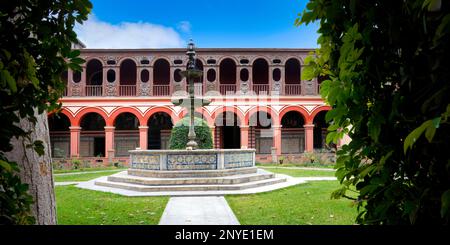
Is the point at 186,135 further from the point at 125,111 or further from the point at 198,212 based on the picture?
the point at 125,111

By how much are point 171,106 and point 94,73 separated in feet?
25.3

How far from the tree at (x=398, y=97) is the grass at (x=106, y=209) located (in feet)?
15.6

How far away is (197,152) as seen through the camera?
10.9 metres

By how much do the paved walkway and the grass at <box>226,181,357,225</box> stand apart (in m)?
0.24

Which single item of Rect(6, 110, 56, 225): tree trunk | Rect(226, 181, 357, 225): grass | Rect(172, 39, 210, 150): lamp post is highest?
Rect(172, 39, 210, 150): lamp post

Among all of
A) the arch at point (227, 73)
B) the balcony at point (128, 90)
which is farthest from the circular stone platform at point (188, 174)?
the arch at point (227, 73)

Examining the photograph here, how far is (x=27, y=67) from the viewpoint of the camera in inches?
63.2

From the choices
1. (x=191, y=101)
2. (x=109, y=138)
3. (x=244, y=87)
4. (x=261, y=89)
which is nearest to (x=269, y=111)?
(x=261, y=89)

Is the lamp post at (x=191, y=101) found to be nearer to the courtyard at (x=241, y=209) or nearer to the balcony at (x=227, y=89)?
the courtyard at (x=241, y=209)

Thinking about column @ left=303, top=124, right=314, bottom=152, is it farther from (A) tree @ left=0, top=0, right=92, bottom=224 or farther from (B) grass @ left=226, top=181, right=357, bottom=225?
(A) tree @ left=0, top=0, right=92, bottom=224

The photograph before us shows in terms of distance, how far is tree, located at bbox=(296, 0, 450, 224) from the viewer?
1.23 meters

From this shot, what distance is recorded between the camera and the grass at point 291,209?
588cm

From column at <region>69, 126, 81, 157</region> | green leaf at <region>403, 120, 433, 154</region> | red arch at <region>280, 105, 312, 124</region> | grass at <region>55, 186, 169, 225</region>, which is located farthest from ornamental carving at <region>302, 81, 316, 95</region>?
green leaf at <region>403, 120, 433, 154</region>
